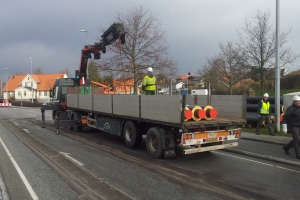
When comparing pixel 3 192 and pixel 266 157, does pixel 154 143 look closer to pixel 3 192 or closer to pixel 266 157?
pixel 266 157

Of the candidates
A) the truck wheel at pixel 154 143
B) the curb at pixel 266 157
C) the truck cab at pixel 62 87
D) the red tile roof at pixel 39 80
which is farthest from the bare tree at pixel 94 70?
the red tile roof at pixel 39 80

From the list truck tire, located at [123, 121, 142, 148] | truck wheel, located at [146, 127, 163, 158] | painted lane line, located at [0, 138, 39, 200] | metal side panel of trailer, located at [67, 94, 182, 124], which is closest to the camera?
painted lane line, located at [0, 138, 39, 200]

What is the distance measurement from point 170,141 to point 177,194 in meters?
2.73

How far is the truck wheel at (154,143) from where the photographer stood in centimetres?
816

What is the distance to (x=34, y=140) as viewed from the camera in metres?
12.0

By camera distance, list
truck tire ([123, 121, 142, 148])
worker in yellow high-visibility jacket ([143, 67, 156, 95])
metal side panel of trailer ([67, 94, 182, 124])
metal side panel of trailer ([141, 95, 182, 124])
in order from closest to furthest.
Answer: metal side panel of trailer ([141, 95, 182, 124]), metal side panel of trailer ([67, 94, 182, 124]), truck tire ([123, 121, 142, 148]), worker in yellow high-visibility jacket ([143, 67, 156, 95])

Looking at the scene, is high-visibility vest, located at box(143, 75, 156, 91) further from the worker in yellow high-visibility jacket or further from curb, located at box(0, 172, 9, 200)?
curb, located at box(0, 172, 9, 200)

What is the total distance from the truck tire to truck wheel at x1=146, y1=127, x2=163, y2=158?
3.22ft

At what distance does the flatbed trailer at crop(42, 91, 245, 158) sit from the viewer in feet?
24.9

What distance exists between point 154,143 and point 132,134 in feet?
4.25

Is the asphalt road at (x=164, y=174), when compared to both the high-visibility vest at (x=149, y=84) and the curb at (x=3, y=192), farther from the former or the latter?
the high-visibility vest at (x=149, y=84)

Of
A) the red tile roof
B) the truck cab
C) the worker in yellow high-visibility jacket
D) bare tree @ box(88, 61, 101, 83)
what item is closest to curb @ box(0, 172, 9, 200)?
the worker in yellow high-visibility jacket

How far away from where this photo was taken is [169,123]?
25.1ft

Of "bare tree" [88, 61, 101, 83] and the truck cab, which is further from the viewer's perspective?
"bare tree" [88, 61, 101, 83]
